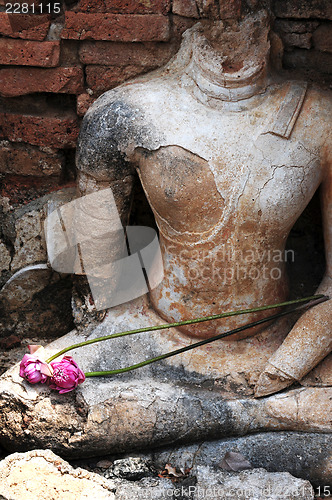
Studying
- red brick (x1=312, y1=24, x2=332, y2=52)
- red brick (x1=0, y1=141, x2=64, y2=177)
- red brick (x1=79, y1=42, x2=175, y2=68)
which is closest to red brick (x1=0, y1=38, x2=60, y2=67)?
red brick (x1=79, y1=42, x2=175, y2=68)

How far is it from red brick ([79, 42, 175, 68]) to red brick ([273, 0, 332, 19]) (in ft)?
1.34

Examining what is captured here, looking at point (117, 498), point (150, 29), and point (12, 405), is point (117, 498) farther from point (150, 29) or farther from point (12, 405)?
point (150, 29)

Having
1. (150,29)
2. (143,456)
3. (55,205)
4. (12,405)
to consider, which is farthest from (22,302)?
(150,29)

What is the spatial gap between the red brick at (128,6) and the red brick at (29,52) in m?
0.19

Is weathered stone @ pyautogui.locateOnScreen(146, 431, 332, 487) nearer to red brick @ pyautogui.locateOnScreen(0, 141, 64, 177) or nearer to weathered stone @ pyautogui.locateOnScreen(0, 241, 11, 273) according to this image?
weathered stone @ pyautogui.locateOnScreen(0, 241, 11, 273)

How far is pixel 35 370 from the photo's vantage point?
96.8 inches

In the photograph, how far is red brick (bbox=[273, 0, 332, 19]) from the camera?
249cm

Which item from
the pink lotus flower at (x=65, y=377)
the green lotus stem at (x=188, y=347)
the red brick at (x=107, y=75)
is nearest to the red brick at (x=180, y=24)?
the red brick at (x=107, y=75)

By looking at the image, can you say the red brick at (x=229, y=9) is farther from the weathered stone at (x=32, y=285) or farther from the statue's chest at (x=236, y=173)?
the weathered stone at (x=32, y=285)

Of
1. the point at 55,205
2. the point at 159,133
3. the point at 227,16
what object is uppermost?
the point at 227,16

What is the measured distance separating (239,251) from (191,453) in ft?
2.36

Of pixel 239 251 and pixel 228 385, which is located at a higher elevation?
pixel 239 251

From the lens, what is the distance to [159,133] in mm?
2479

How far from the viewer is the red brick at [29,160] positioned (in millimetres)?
2891
